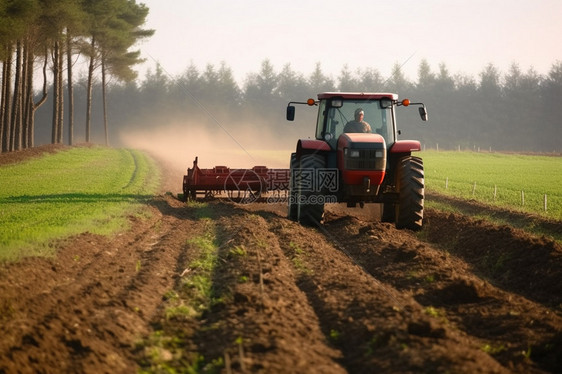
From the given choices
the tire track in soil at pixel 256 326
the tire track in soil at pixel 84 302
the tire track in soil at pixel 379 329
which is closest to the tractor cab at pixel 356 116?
the tire track in soil at pixel 84 302

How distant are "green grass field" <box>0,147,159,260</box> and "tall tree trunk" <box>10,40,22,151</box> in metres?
5.52

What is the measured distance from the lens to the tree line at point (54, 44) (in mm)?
36531

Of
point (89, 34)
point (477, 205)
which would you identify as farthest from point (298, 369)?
point (89, 34)

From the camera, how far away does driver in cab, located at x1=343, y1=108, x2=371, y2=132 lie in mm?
14617

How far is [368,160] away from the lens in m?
13.6

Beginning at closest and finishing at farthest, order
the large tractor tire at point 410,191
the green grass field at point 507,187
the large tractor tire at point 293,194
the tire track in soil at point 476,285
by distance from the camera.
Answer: the tire track in soil at point 476,285, the large tractor tire at point 410,191, the large tractor tire at point 293,194, the green grass field at point 507,187

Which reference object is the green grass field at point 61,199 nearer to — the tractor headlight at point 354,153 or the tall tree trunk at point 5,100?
the tall tree trunk at point 5,100

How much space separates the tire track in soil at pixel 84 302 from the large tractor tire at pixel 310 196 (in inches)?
130

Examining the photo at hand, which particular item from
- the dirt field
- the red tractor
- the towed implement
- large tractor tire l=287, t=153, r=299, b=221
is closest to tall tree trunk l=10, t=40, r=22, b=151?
large tractor tire l=287, t=153, r=299, b=221

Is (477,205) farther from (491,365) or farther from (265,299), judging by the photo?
(491,365)

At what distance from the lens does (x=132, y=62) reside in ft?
212

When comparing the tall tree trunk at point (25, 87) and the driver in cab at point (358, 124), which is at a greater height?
the tall tree trunk at point (25, 87)

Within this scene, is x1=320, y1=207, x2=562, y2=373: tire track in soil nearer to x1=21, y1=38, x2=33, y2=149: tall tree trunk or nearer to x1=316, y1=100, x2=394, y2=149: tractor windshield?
x1=316, y1=100, x2=394, y2=149: tractor windshield

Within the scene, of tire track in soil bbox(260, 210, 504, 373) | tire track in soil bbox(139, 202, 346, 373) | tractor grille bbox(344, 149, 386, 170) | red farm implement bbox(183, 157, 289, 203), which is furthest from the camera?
red farm implement bbox(183, 157, 289, 203)
